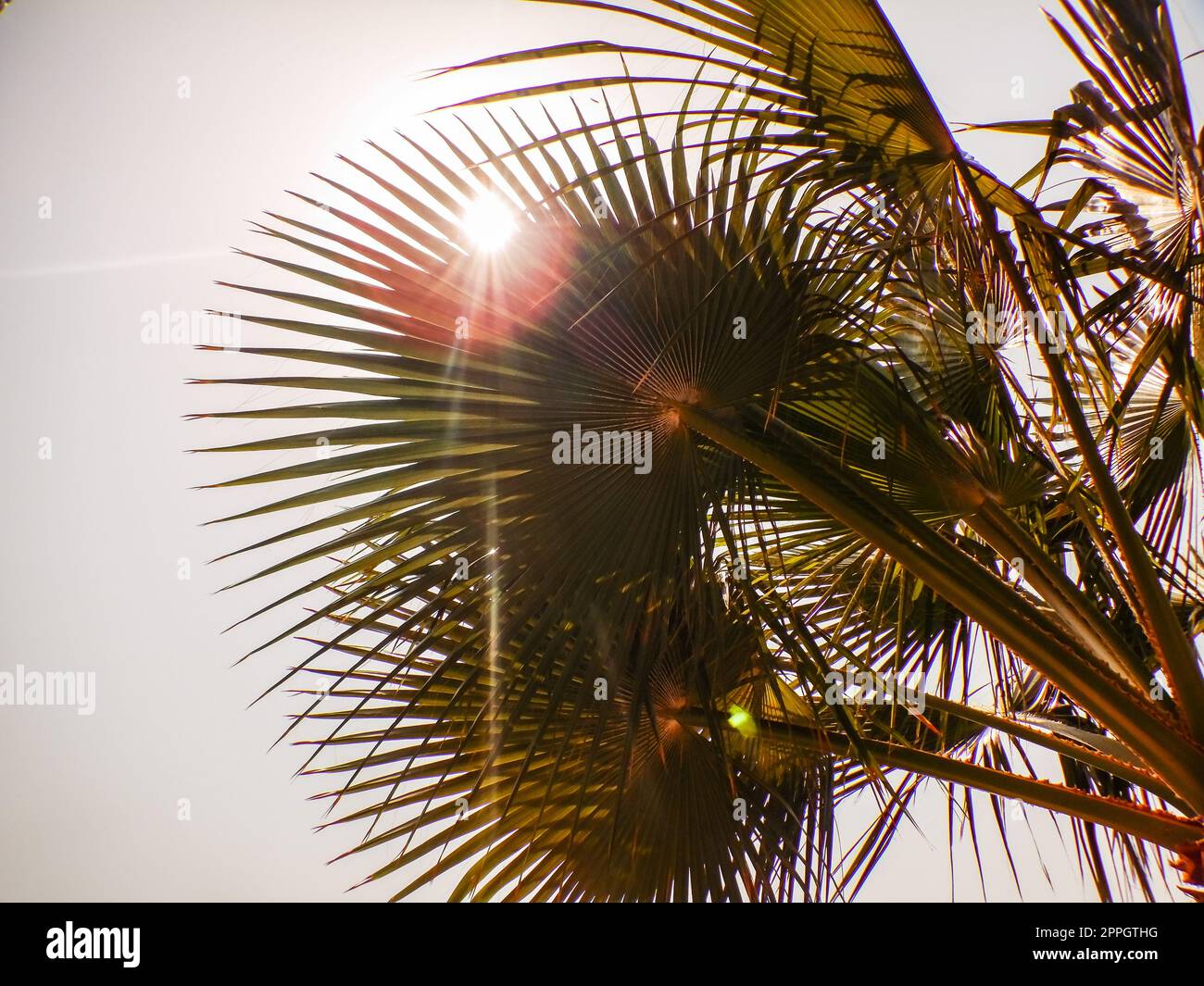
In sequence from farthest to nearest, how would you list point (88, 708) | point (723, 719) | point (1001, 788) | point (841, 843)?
point (88, 708)
point (841, 843)
point (723, 719)
point (1001, 788)

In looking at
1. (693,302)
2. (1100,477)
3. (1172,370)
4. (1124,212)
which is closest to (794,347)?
(693,302)

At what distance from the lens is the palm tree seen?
4.89 feet

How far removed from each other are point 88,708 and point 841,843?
15.9ft

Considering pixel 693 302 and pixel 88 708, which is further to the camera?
pixel 88 708

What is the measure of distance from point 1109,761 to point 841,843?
1.17 m

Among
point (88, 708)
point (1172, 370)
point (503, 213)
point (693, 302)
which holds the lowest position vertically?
point (88, 708)

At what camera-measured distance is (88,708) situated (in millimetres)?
4777

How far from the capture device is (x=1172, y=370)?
170 cm

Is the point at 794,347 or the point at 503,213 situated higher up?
the point at 503,213

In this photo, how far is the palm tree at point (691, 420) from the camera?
1.49 metres

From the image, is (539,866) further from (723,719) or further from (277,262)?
(277,262)

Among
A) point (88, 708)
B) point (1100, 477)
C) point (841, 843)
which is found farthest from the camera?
point (88, 708)

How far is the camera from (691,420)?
1628 mm
